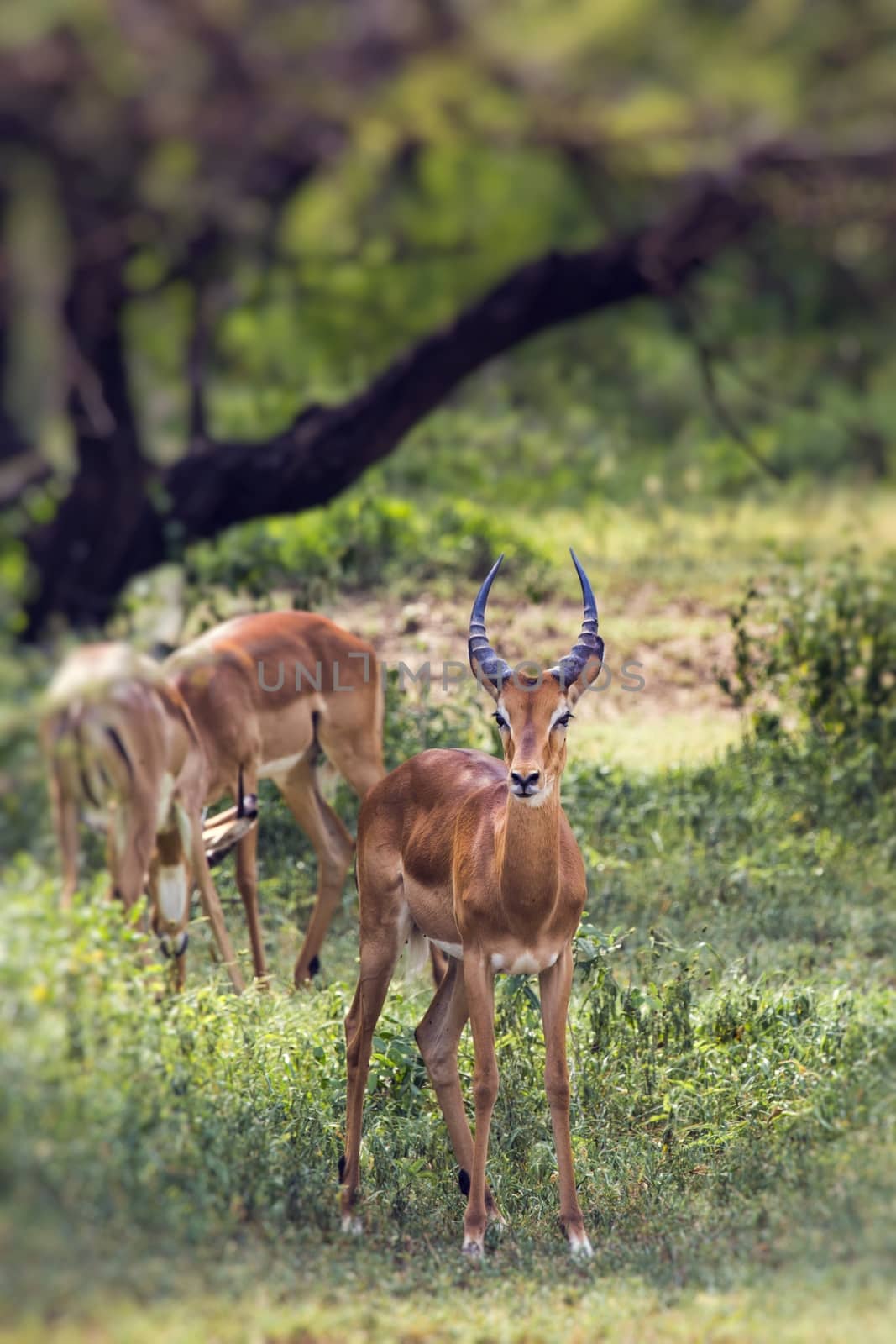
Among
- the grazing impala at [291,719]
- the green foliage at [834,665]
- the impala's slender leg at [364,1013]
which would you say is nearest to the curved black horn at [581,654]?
the impala's slender leg at [364,1013]

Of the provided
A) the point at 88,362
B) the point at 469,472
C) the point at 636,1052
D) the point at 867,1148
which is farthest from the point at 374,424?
the point at 867,1148

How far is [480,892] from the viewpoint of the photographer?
3.58m

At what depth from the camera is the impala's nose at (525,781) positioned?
3.31 m

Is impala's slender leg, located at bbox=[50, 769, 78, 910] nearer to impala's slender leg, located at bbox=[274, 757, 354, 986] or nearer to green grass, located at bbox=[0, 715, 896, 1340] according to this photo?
green grass, located at bbox=[0, 715, 896, 1340]

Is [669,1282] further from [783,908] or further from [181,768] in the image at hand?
[783,908]

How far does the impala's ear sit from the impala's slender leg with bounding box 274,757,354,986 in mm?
1888

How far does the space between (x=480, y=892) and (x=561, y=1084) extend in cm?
44

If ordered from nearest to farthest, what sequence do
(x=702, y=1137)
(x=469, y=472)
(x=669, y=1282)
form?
(x=669, y=1282) → (x=702, y=1137) → (x=469, y=472)

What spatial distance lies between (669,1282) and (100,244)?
4128 millimetres

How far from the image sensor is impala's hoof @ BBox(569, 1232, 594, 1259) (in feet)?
11.1

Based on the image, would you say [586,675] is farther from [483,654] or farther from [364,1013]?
[364,1013]

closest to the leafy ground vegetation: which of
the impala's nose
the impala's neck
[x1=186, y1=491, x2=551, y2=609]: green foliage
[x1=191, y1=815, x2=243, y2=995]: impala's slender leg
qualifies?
[x1=191, y1=815, x2=243, y2=995]: impala's slender leg

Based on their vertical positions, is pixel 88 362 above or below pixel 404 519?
above

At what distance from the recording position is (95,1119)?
108 inches
